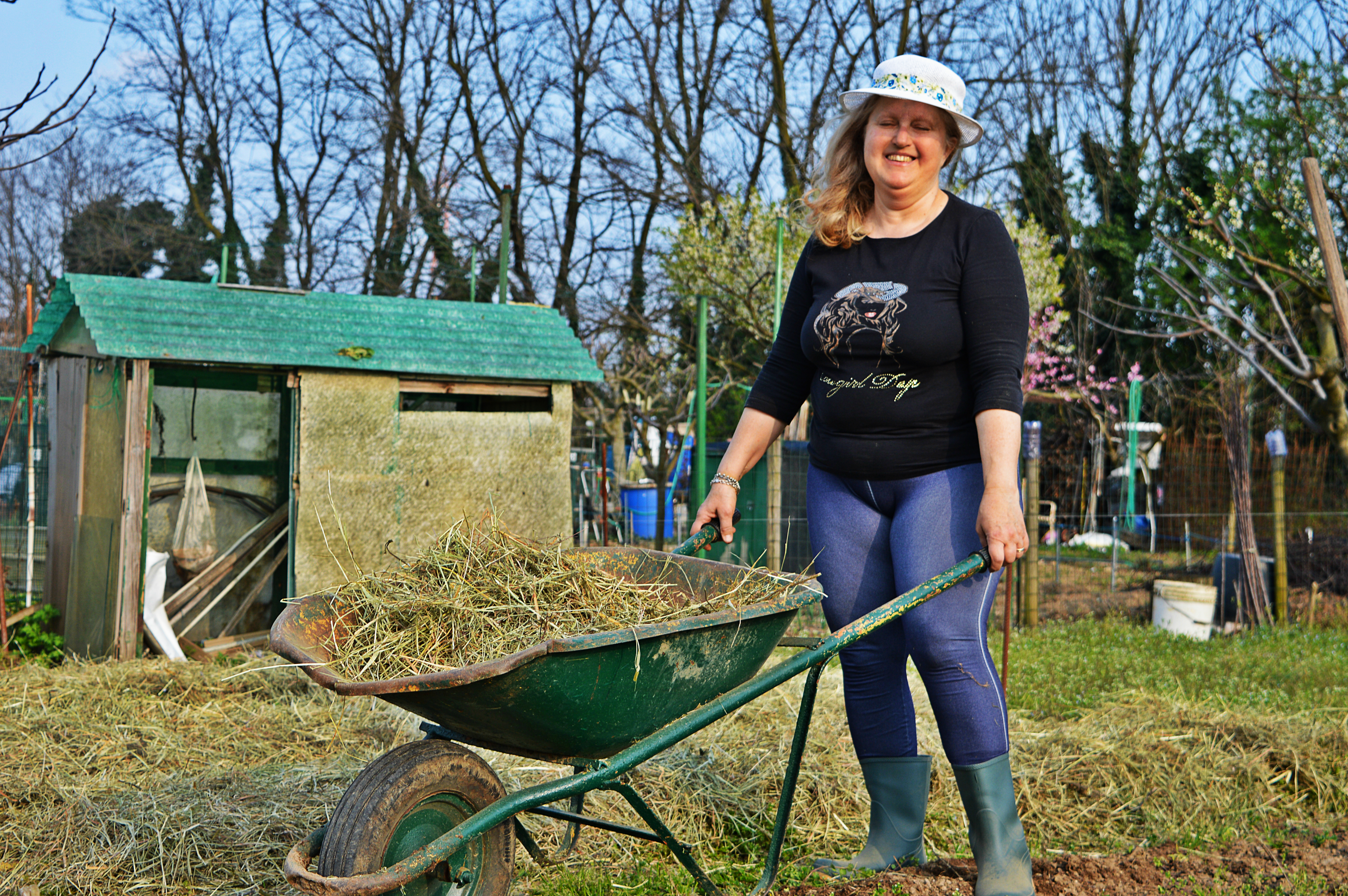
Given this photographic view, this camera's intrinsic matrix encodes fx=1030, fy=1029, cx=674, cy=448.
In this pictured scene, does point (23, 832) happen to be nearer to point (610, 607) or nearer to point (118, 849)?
point (118, 849)

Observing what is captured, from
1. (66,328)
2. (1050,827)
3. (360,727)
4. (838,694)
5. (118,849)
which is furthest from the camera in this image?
(66,328)

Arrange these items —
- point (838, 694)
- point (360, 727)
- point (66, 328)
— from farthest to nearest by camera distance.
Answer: point (66, 328)
point (838, 694)
point (360, 727)

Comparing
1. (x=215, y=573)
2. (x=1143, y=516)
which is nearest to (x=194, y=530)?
(x=215, y=573)

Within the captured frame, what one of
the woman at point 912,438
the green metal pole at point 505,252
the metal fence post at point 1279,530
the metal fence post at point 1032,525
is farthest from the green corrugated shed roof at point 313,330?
the metal fence post at point 1279,530

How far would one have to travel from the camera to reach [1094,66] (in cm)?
1842

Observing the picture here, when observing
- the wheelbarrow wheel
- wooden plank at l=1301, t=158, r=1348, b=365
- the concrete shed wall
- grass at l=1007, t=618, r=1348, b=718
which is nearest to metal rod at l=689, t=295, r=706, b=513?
the concrete shed wall

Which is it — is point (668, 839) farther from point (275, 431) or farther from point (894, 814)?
point (275, 431)

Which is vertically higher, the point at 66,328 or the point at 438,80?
the point at 438,80

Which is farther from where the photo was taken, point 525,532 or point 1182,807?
point 525,532

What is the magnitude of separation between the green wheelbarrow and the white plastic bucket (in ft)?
18.8

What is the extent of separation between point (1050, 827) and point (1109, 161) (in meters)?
18.3

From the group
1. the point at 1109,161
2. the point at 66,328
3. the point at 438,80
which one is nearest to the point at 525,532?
the point at 66,328

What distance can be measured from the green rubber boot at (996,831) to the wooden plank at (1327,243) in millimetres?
2499

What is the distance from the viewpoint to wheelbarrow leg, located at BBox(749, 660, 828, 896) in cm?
227
